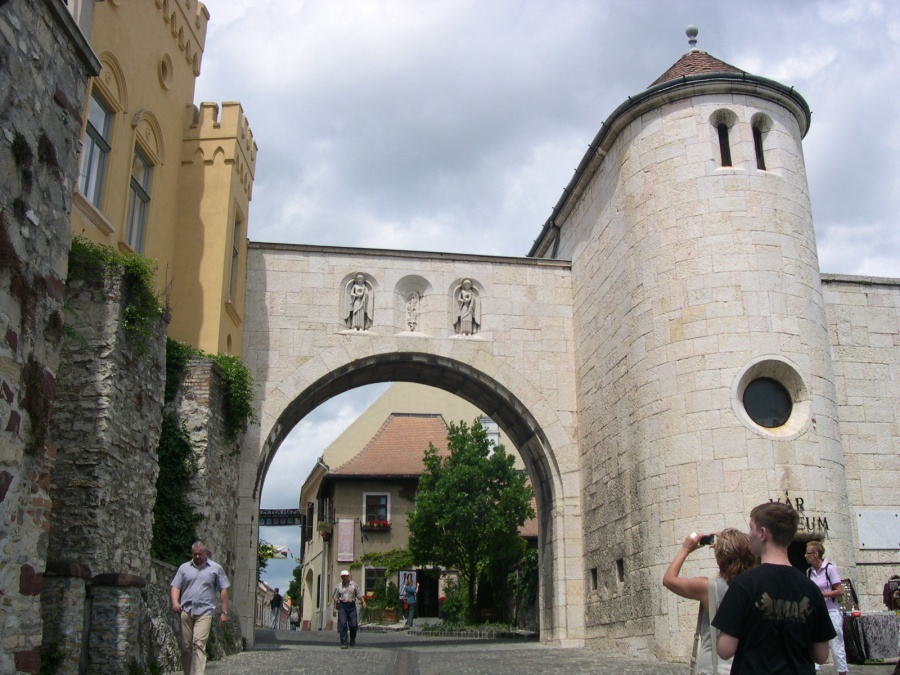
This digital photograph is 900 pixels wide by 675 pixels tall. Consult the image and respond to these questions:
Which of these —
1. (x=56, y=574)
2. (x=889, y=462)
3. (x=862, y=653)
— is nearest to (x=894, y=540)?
(x=889, y=462)

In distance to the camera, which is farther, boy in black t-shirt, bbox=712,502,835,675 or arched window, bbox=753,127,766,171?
arched window, bbox=753,127,766,171

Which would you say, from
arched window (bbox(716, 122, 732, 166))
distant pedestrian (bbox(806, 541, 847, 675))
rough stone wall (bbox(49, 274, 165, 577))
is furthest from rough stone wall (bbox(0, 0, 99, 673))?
arched window (bbox(716, 122, 732, 166))

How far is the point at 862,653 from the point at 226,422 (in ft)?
29.8

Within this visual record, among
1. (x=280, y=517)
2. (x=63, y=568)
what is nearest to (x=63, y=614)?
(x=63, y=568)

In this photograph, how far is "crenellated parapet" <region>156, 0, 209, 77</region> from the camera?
13998mm

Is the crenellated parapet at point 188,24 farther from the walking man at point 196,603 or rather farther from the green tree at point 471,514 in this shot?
the green tree at point 471,514

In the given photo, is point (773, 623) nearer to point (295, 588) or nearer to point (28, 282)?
point (28, 282)

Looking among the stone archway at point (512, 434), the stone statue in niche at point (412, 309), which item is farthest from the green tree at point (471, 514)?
the stone statue in niche at point (412, 309)

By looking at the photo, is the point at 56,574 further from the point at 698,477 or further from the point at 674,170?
the point at 674,170

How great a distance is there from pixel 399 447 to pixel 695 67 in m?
24.5

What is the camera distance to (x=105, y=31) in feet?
37.2

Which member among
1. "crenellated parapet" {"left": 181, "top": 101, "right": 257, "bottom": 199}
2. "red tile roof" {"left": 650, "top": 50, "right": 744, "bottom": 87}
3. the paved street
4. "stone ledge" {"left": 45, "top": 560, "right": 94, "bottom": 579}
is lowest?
the paved street

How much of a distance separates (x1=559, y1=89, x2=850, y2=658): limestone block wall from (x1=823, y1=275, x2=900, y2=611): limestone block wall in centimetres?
198

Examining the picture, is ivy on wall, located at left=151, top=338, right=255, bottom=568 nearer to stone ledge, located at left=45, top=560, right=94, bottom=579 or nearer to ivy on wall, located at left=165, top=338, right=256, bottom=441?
ivy on wall, located at left=165, top=338, right=256, bottom=441
